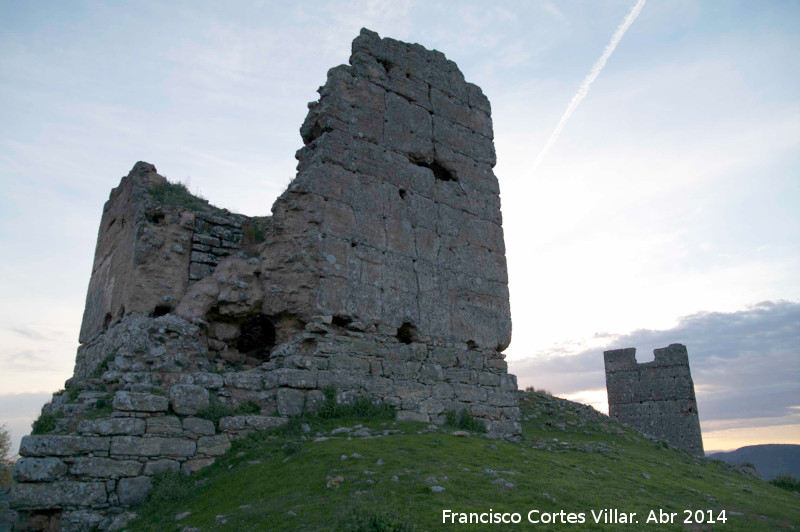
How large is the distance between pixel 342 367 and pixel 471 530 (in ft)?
13.0

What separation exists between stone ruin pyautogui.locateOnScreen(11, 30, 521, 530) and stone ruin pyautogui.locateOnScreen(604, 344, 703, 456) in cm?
926

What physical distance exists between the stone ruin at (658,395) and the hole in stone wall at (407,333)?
1053 centimetres

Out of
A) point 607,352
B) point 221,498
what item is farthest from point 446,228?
point 607,352

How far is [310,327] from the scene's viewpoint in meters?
7.86

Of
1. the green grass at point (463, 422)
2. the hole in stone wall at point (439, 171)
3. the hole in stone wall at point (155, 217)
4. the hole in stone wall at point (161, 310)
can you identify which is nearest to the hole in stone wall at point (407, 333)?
the green grass at point (463, 422)

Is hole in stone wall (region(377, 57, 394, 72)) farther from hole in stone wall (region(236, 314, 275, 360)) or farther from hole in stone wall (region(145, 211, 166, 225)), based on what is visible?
hole in stone wall (region(236, 314, 275, 360))

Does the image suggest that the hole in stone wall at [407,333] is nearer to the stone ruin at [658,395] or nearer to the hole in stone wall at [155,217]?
the hole in stone wall at [155,217]

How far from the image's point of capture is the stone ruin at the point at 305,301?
617 centimetres

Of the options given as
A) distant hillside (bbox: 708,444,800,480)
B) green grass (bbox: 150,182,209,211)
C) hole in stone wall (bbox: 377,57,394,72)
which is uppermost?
hole in stone wall (bbox: 377,57,394,72)

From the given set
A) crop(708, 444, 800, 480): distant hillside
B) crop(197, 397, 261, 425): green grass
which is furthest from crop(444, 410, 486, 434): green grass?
crop(708, 444, 800, 480): distant hillside

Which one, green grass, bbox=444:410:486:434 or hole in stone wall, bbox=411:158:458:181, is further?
hole in stone wall, bbox=411:158:458:181

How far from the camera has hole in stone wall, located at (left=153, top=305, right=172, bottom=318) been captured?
7.77 m

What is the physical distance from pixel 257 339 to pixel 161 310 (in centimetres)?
152

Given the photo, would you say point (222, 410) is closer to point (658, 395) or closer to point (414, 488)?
point (414, 488)
